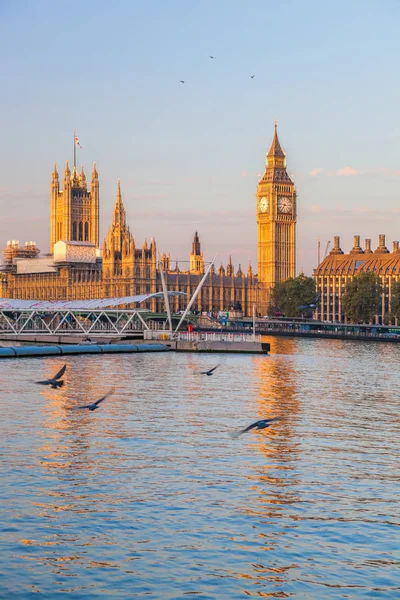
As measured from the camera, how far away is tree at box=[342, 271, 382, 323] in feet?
490

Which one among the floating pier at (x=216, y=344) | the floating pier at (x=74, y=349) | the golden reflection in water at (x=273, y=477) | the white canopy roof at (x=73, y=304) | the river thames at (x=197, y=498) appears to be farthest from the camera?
the white canopy roof at (x=73, y=304)

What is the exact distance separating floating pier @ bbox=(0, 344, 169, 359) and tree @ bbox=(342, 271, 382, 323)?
60472mm

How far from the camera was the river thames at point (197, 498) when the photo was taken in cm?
2047

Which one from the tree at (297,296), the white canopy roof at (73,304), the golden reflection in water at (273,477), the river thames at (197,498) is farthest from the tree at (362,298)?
the river thames at (197,498)

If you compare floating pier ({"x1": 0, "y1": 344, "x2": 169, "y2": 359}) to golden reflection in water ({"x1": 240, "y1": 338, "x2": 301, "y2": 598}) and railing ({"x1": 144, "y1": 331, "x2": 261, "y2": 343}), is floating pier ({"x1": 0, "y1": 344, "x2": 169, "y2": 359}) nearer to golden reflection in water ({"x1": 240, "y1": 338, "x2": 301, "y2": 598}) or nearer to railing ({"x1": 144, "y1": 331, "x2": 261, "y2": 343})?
railing ({"x1": 144, "y1": 331, "x2": 261, "y2": 343})

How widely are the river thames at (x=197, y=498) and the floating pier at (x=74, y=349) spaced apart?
3206 cm

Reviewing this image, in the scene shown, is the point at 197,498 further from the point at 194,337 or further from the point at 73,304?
the point at 73,304

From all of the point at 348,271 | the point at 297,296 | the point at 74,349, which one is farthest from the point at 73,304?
the point at 348,271

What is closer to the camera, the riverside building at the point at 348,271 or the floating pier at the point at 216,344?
the floating pier at the point at 216,344

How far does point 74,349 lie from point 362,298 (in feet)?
234

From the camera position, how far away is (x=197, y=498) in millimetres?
26234

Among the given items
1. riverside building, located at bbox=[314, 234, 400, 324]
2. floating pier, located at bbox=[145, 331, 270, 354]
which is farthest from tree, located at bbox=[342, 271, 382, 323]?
floating pier, located at bbox=[145, 331, 270, 354]

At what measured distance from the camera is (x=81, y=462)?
1208 inches

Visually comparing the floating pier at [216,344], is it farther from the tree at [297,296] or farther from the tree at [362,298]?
the tree at [297,296]
